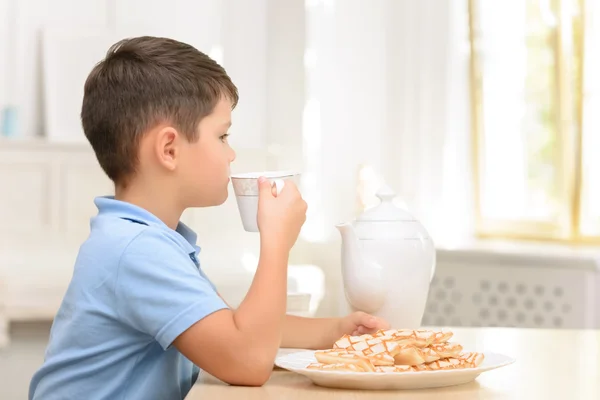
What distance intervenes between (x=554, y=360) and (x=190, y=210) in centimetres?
241

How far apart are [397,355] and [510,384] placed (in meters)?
0.13

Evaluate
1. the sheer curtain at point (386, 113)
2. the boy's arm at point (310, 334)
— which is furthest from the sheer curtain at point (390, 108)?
the boy's arm at point (310, 334)

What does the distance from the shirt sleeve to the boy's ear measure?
15 centimetres

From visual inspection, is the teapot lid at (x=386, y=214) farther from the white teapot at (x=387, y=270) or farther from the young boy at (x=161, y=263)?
the young boy at (x=161, y=263)

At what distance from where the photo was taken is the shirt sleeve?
1.07m

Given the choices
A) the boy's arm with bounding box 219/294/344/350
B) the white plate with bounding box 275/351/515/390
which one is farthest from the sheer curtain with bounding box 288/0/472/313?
the white plate with bounding box 275/351/515/390

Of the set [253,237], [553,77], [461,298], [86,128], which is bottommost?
[461,298]

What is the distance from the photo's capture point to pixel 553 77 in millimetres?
3578

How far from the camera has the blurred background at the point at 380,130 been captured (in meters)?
3.36

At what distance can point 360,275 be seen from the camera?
1.26 m

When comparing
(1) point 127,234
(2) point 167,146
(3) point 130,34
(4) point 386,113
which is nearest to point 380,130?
(4) point 386,113

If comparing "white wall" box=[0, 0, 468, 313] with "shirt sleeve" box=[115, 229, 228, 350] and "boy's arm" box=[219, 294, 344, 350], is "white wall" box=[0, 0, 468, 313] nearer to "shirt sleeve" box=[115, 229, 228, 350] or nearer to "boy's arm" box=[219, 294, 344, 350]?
"boy's arm" box=[219, 294, 344, 350]

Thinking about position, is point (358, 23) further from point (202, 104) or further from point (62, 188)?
point (202, 104)

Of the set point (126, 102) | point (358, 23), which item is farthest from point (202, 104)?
point (358, 23)
